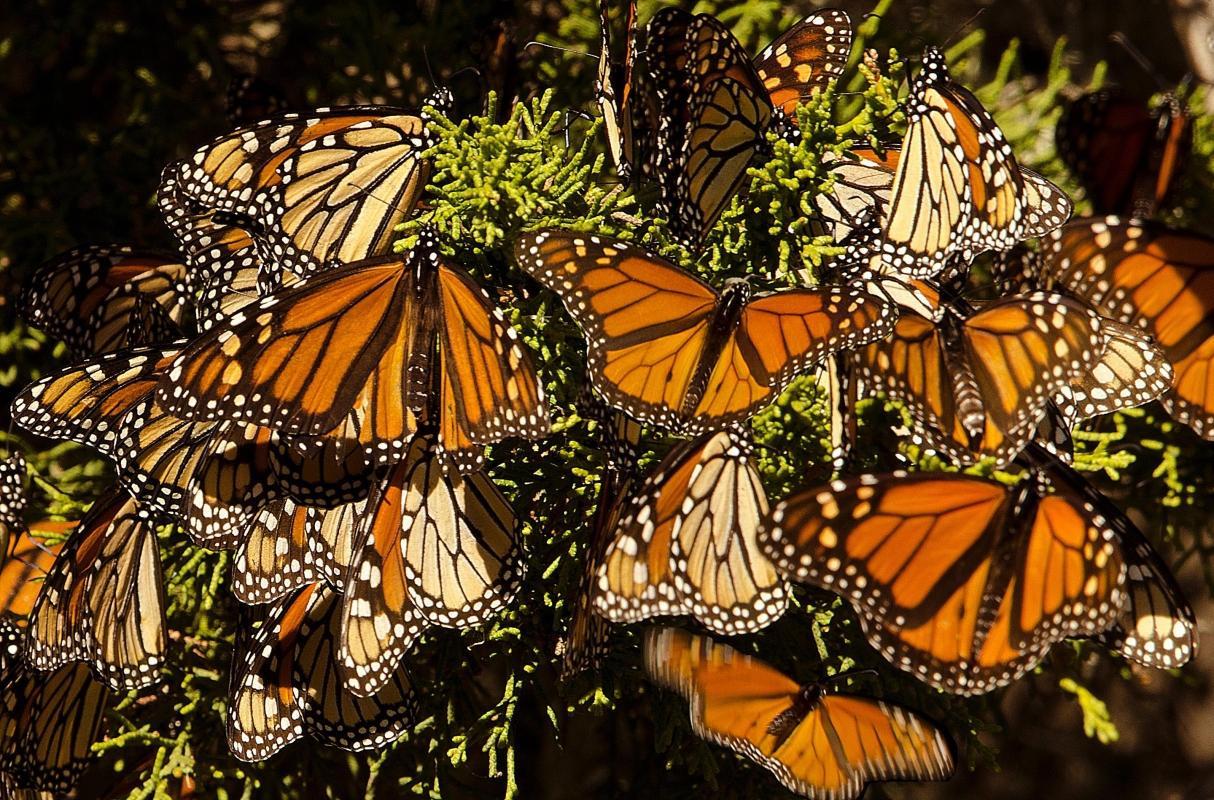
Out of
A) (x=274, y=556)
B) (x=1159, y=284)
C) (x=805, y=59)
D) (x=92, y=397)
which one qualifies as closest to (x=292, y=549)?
(x=274, y=556)

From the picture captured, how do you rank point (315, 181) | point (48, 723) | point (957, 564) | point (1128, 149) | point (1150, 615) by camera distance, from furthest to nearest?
1. point (1128, 149)
2. point (48, 723)
3. point (315, 181)
4. point (1150, 615)
5. point (957, 564)

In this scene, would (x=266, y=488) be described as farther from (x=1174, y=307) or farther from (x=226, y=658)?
(x=1174, y=307)

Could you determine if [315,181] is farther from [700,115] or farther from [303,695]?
[303,695]

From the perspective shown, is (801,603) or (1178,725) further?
(1178,725)

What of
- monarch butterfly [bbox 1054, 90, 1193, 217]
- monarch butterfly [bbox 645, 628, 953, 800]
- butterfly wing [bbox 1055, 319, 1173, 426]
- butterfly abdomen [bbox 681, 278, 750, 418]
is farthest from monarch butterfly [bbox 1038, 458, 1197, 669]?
monarch butterfly [bbox 1054, 90, 1193, 217]

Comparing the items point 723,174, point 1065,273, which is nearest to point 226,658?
point 723,174

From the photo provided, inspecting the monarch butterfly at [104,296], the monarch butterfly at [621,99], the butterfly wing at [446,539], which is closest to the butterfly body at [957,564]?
the butterfly wing at [446,539]
